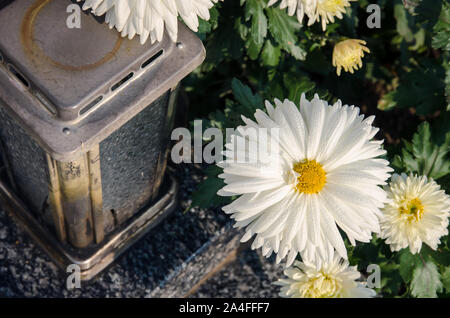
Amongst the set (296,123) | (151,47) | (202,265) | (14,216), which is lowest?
(202,265)

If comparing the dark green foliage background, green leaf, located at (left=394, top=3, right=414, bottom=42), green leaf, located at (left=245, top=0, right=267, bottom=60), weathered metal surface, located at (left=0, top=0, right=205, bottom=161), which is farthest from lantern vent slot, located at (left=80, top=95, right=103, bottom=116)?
green leaf, located at (left=394, top=3, right=414, bottom=42)

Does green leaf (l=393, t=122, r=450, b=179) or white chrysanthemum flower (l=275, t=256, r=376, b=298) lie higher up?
green leaf (l=393, t=122, r=450, b=179)

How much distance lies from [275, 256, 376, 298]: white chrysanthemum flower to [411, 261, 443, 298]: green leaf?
10.2 inches

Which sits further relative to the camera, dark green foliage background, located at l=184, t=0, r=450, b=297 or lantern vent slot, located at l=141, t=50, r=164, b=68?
dark green foliage background, located at l=184, t=0, r=450, b=297

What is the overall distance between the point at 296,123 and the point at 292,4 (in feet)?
1.05

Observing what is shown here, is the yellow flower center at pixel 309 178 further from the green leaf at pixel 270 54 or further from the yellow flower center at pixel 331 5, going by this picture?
the green leaf at pixel 270 54

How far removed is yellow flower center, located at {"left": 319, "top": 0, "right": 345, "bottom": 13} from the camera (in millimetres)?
1714

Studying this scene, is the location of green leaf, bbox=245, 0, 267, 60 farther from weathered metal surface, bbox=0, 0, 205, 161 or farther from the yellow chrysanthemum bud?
weathered metal surface, bbox=0, 0, 205, 161

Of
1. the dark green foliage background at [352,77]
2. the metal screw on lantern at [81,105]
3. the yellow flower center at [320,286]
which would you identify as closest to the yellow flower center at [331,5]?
the dark green foliage background at [352,77]

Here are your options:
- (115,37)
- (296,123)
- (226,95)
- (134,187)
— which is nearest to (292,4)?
(296,123)

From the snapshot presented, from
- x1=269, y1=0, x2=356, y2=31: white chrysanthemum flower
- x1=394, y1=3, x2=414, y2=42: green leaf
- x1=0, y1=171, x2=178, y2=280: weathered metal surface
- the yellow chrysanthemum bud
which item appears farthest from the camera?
x1=394, y1=3, x2=414, y2=42: green leaf

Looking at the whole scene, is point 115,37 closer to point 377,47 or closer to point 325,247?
point 325,247

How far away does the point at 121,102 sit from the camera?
4.99 ft

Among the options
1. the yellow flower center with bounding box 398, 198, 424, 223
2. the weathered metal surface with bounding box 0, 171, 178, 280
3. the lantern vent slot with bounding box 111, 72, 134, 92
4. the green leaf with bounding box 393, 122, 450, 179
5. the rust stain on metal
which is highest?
the rust stain on metal
